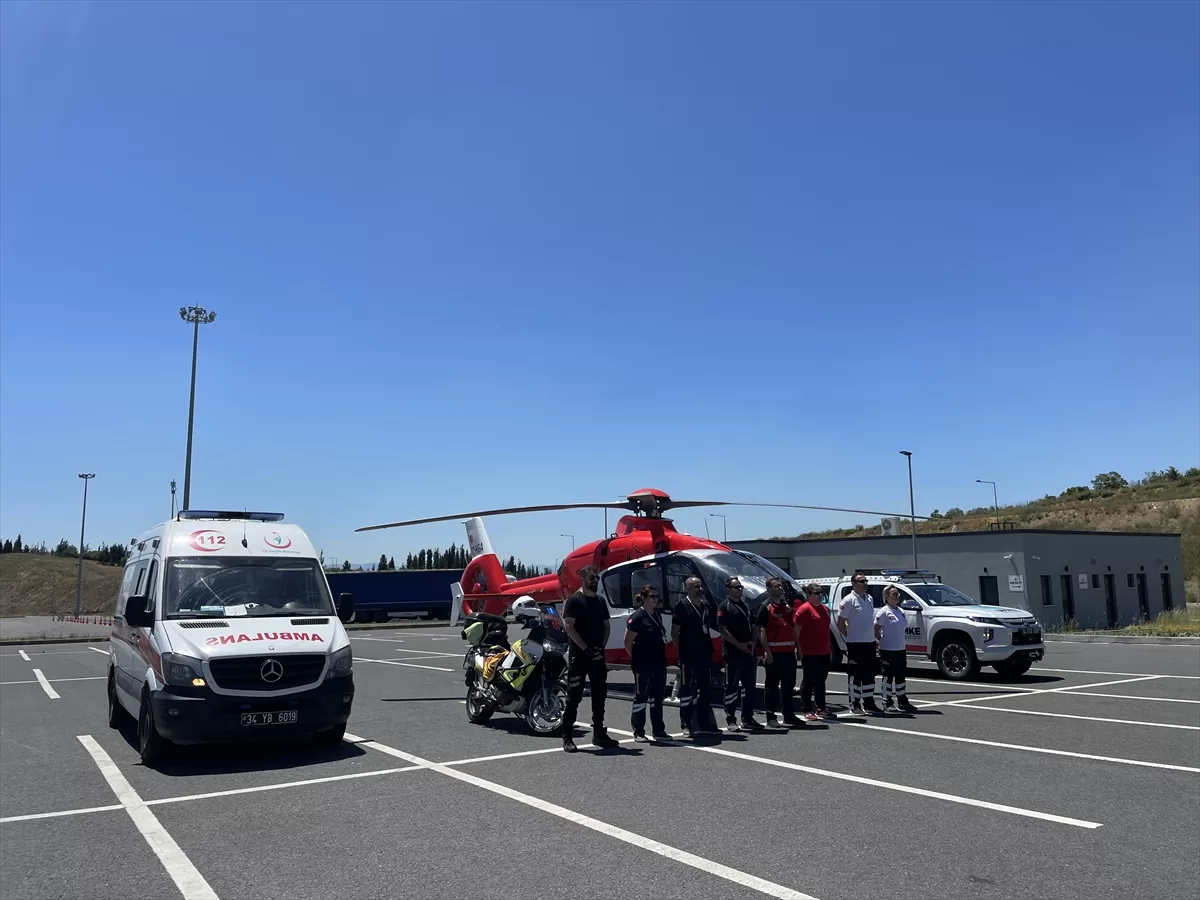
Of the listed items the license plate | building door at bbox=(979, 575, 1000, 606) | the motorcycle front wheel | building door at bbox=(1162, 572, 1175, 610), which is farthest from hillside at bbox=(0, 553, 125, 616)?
the license plate

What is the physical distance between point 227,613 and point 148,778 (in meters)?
1.73

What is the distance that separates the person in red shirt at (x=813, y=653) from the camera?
11.1m

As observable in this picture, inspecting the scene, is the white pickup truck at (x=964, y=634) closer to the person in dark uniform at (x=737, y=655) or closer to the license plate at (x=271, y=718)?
the person in dark uniform at (x=737, y=655)

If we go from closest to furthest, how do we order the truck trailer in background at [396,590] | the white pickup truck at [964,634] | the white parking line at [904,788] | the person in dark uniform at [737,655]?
the white parking line at [904,788], the person in dark uniform at [737,655], the white pickup truck at [964,634], the truck trailer in background at [396,590]

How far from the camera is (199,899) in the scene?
16.0 feet

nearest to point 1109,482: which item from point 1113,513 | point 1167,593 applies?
point 1113,513

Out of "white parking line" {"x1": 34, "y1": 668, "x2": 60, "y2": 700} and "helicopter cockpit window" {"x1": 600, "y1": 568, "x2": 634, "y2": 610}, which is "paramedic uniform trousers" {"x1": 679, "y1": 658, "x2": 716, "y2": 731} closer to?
"helicopter cockpit window" {"x1": 600, "y1": 568, "x2": 634, "y2": 610}

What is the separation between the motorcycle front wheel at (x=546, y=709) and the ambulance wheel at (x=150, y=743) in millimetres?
3813

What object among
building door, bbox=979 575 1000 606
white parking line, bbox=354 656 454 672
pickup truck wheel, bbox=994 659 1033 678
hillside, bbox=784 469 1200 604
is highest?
hillside, bbox=784 469 1200 604

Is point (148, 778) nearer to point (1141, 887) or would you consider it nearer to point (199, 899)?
point (199, 899)

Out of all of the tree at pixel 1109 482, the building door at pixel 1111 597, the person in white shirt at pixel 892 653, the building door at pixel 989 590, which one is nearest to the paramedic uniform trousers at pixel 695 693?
the person in white shirt at pixel 892 653

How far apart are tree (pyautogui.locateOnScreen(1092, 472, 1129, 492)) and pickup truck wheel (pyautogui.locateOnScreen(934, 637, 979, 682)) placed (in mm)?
83176

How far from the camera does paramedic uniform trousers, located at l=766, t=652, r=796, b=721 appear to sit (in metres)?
10.6

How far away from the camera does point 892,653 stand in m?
11.6
